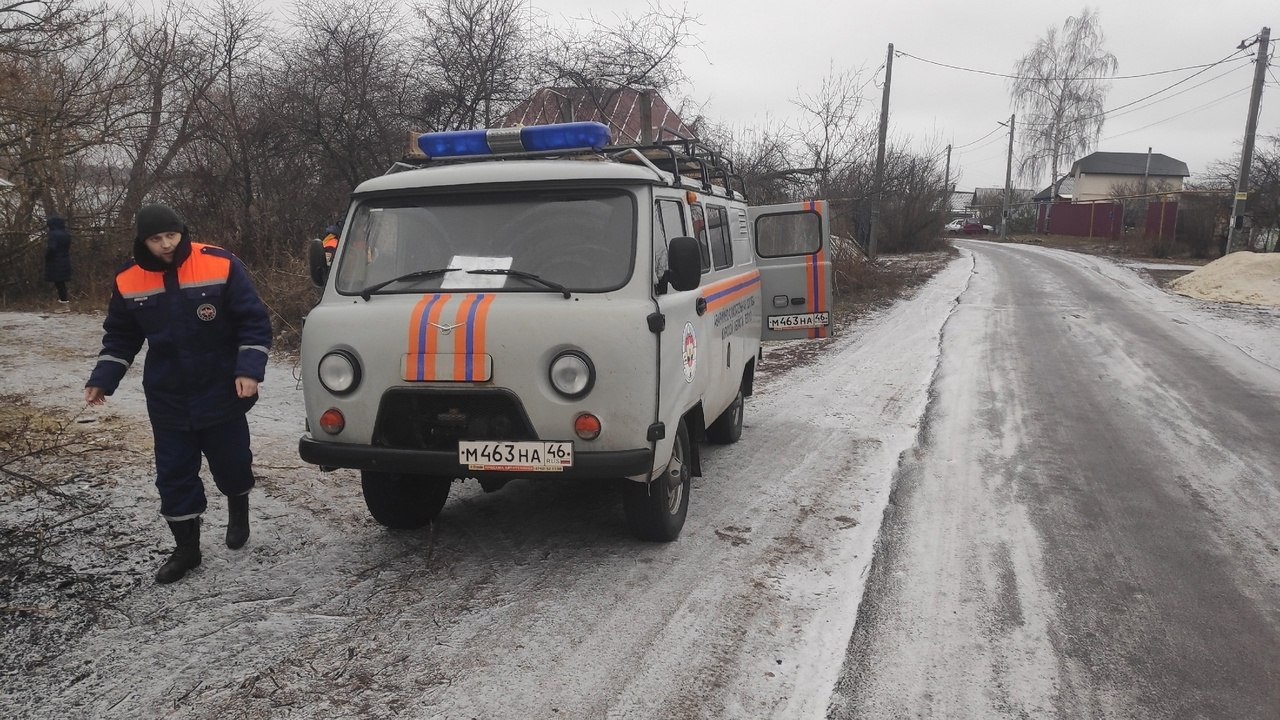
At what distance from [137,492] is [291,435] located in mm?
1671

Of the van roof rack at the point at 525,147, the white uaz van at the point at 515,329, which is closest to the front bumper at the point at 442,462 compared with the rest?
the white uaz van at the point at 515,329

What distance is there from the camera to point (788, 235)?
7199mm

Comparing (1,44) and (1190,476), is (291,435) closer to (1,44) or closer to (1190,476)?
(1,44)

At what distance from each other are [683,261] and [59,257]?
13.8 m

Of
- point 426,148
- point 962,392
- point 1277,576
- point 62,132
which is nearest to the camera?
point 1277,576

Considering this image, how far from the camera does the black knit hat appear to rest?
3635 mm

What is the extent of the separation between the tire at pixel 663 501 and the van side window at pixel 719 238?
146cm

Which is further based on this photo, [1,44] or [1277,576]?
[1,44]

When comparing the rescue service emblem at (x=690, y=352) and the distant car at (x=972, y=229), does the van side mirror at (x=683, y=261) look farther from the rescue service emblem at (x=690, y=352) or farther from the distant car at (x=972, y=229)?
the distant car at (x=972, y=229)

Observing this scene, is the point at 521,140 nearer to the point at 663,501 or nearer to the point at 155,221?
the point at 155,221

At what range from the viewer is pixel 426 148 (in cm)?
491

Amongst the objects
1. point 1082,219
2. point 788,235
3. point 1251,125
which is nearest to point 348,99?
point 788,235

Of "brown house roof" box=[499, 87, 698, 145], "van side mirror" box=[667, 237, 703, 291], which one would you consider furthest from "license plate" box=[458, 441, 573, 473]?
"brown house roof" box=[499, 87, 698, 145]

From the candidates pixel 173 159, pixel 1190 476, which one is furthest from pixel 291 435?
pixel 173 159
